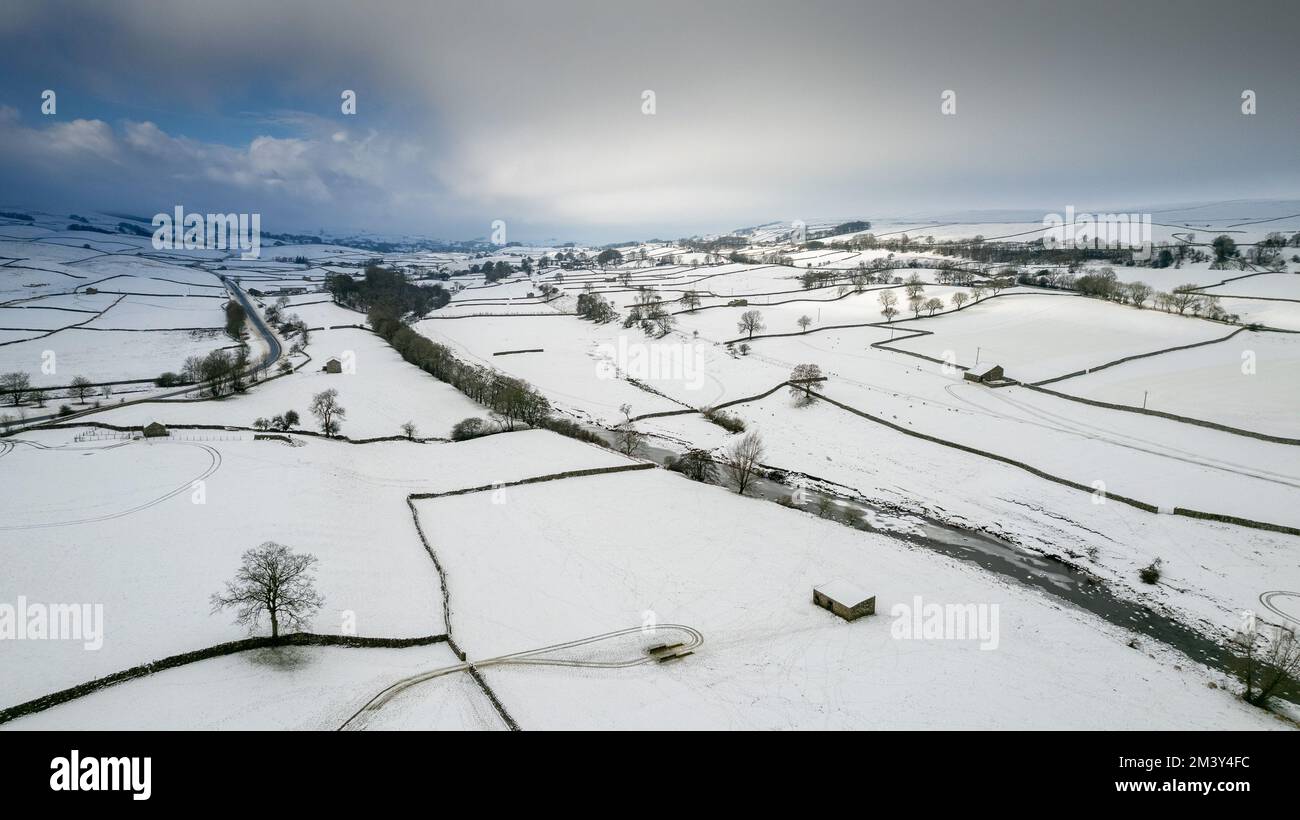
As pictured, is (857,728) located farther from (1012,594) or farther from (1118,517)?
(1118,517)

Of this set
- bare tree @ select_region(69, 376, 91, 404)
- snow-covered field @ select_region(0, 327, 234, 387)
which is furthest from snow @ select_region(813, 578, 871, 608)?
snow-covered field @ select_region(0, 327, 234, 387)

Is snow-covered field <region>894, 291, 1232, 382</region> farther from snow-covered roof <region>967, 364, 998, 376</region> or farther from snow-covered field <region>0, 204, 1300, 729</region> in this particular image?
snow-covered roof <region>967, 364, 998, 376</region>

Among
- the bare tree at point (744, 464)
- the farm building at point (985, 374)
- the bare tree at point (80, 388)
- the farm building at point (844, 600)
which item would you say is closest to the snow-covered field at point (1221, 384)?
the farm building at point (985, 374)

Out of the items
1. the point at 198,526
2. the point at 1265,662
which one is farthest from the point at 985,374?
the point at 198,526
